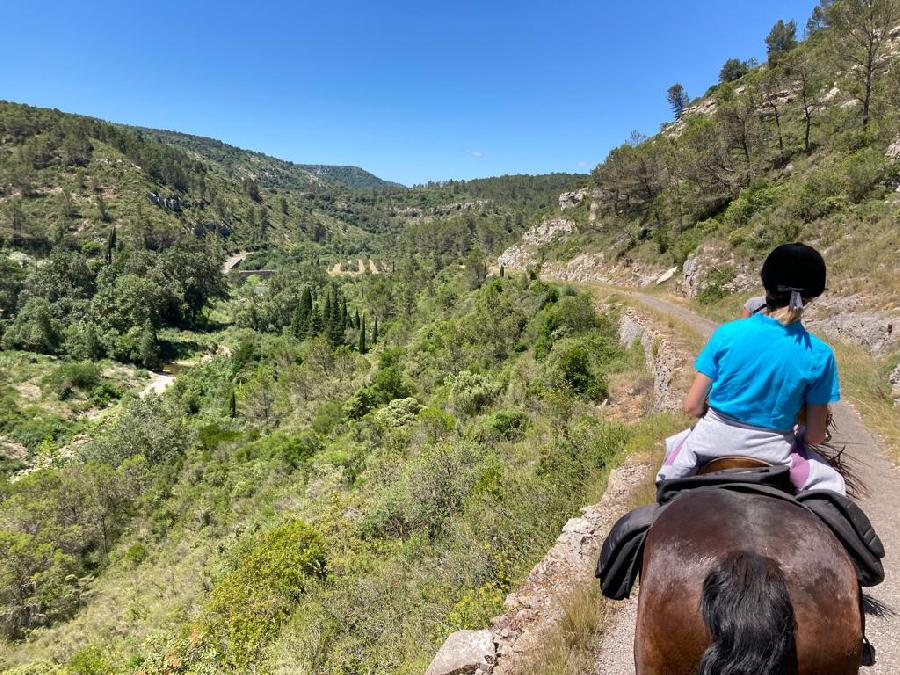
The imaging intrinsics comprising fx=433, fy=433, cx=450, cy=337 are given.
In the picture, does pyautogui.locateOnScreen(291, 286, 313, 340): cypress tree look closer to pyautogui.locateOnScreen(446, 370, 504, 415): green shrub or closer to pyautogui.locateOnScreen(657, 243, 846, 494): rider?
pyautogui.locateOnScreen(446, 370, 504, 415): green shrub

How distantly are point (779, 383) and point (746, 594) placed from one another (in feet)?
5.14

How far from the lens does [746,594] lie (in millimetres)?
2129

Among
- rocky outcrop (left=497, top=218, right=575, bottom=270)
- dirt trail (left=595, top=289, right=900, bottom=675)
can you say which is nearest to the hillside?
dirt trail (left=595, top=289, right=900, bottom=675)

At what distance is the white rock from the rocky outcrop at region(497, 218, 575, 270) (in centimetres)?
4241

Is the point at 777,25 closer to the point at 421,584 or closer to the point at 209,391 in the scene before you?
the point at 421,584

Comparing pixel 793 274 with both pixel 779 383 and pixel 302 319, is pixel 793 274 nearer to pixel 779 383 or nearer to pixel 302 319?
pixel 779 383

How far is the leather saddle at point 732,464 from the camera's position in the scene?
311cm

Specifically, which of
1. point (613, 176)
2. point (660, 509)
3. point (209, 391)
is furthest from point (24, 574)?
point (613, 176)

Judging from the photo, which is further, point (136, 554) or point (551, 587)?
point (136, 554)

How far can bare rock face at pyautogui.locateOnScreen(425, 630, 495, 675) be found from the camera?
5031 millimetres

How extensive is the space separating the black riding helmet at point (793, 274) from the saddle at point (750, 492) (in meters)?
1.21

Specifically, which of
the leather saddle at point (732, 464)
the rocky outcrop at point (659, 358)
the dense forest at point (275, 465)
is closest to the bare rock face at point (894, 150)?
the rocky outcrop at point (659, 358)

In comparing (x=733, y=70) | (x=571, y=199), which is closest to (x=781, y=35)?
(x=733, y=70)

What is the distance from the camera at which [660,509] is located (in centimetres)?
312
